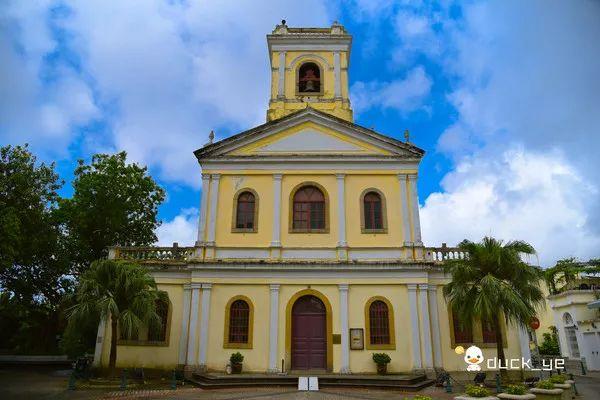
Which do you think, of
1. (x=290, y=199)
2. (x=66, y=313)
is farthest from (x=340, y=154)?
(x=66, y=313)

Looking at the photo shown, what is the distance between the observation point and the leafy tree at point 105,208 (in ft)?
86.2

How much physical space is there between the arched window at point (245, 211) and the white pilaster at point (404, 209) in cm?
615

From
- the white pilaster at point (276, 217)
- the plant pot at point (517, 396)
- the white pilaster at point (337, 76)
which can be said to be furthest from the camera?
the white pilaster at point (337, 76)

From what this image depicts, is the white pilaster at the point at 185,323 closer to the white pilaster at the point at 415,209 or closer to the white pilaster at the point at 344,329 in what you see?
the white pilaster at the point at 344,329

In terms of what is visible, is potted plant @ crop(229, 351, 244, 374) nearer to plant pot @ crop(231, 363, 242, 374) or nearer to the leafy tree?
plant pot @ crop(231, 363, 242, 374)

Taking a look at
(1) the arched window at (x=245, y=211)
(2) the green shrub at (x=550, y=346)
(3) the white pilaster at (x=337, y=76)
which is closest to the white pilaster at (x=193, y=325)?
(1) the arched window at (x=245, y=211)

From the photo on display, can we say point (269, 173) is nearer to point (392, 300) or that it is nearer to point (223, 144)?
point (223, 144)

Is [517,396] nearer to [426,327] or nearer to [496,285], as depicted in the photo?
[496,285]

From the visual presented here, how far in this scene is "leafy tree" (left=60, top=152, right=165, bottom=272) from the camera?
86.2ft

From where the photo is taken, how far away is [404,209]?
19.6 meters

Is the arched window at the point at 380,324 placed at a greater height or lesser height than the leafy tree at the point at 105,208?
lesser

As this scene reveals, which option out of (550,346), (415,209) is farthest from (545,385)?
(550,346)

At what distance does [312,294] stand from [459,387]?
20.3ft

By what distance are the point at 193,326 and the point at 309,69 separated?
1376 centimetres
